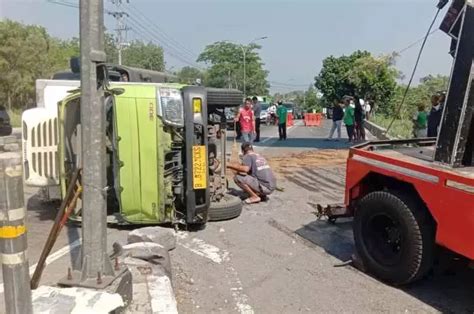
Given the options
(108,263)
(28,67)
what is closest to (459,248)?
(108,263)

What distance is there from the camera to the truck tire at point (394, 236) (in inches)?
181

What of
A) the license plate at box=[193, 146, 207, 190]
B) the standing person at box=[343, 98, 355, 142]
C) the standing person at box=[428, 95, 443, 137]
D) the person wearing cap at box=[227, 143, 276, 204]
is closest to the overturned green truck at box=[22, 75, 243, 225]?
the license plate at box=[193, 146, 207, 190]

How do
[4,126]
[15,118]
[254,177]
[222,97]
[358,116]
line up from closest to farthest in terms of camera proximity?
[222,97]
[254,177]
[358,116]
[4,126]
[15,118]

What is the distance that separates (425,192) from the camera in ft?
14.6

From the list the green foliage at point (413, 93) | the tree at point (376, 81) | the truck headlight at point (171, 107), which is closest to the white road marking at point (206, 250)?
the truck headlight at point (171, 107)

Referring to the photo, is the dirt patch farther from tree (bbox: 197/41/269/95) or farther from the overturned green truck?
tree (bbox: 197/41/269/95)

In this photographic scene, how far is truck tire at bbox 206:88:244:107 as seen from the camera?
6836 millimetres

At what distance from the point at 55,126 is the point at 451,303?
5.57m

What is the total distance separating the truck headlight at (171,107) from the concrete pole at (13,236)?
3.76m

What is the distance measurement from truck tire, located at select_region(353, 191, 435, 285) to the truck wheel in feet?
7.68

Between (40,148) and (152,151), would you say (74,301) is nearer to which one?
(152,151)

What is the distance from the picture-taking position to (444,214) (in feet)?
Result: 14.0

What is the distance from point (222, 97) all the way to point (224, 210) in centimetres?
165

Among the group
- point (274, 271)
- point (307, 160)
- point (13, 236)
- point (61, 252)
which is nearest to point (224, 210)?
point (274, 271)
